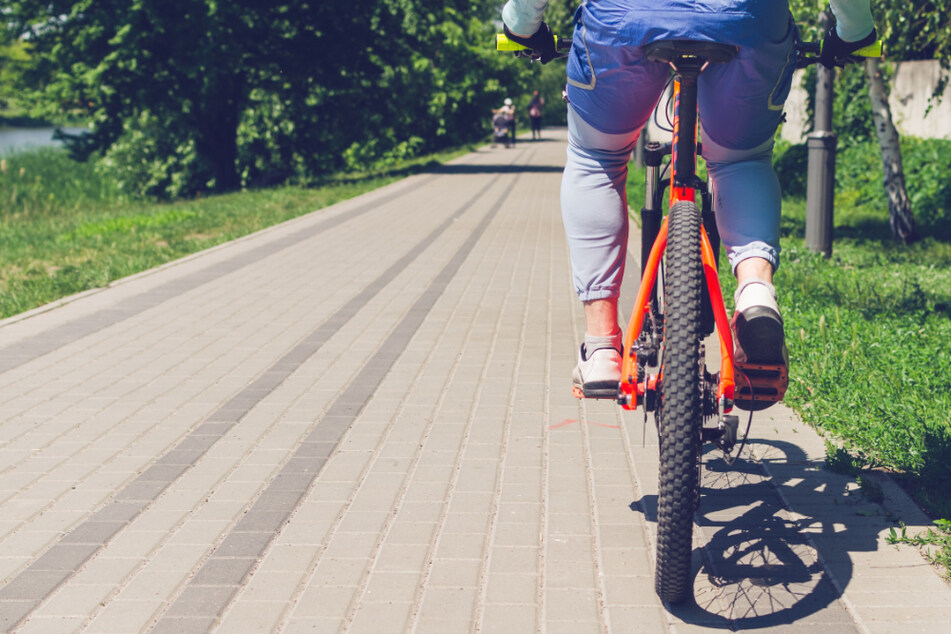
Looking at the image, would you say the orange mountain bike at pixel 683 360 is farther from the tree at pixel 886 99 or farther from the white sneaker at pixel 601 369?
the tree at pixel 886 99

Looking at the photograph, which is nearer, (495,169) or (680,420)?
(680,420)

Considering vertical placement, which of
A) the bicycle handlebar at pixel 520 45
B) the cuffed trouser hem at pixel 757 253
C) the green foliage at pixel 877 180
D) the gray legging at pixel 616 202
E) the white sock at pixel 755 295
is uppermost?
the bicycle handlebar at pixel 520 45

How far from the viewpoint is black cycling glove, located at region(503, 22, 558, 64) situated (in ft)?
11.3

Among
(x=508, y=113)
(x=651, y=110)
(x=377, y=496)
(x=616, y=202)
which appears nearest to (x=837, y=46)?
(x=651, y=110)

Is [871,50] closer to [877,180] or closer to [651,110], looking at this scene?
[651,110]

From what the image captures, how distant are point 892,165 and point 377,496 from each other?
8183 millimetres

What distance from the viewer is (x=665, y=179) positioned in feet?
12.2

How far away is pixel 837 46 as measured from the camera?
346 cm

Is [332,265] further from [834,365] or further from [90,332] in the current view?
[834,365]

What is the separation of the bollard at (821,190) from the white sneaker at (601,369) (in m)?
6.31

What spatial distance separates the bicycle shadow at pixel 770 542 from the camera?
Result: 9.85 feet

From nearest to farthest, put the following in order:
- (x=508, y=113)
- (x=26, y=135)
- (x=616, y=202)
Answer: (x=616, y=202), (x=508, y=113), (x=26, y=135)


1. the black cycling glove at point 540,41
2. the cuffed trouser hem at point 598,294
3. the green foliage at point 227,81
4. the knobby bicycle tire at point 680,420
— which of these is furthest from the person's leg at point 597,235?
the green foliage at point 227,81

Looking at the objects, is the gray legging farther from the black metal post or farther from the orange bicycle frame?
the black metal post
